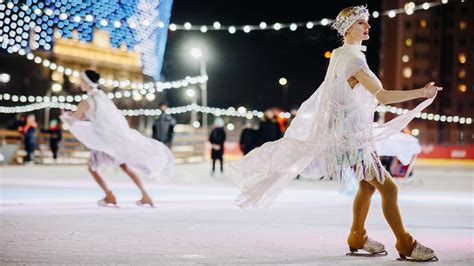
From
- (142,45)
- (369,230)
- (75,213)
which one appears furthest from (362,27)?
(142,45)

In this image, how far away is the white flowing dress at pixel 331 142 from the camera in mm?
5848

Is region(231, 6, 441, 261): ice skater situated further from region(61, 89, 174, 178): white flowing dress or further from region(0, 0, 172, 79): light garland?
region(0, 0, 172, 79): light garland

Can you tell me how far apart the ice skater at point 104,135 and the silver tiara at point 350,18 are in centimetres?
443

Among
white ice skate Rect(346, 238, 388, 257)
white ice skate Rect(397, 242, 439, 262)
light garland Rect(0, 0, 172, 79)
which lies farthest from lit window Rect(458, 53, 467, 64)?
white ice skate Rect(397, 242, 439, 262)

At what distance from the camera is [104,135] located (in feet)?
32.5

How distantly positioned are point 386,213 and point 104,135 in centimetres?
493

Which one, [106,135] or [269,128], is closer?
[106,135]

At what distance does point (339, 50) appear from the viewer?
19.7ft

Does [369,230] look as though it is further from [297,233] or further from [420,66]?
[420,66]

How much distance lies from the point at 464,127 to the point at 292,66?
50.2 metres

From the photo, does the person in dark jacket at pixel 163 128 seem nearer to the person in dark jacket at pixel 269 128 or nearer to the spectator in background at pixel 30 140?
the person in dark jacket at pixel 269 128

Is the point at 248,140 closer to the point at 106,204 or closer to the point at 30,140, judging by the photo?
the point at 106,204

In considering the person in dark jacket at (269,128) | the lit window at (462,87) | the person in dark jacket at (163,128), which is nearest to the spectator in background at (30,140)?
the person in dark jacket at (163,128)

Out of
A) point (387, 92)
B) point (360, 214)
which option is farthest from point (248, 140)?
point (387, 92)
